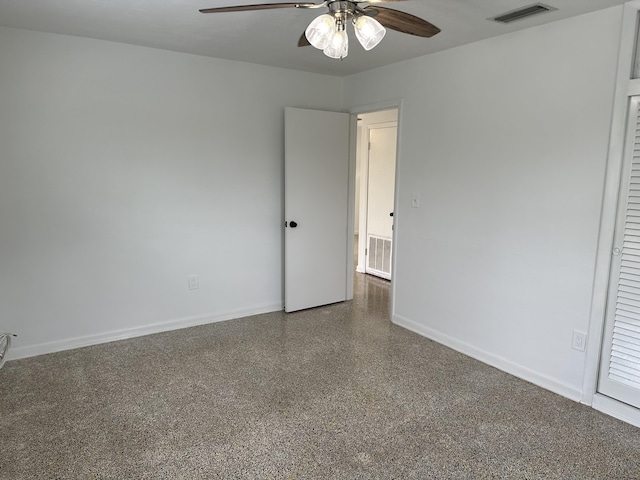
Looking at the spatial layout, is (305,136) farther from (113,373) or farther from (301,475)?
(301,475)

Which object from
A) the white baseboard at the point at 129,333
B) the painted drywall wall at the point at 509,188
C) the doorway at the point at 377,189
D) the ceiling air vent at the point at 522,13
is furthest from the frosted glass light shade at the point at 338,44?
the doorway at the point at 377,189

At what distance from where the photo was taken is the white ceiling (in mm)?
2393

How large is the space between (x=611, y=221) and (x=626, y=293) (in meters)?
0.43

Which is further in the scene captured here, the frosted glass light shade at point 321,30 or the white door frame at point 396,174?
the white door frame at point 396,174

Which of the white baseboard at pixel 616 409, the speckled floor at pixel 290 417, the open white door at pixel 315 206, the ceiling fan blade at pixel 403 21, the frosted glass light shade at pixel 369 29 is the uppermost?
the ceiling fan blade at pixel 403 21

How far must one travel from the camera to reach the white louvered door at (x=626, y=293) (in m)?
2.35

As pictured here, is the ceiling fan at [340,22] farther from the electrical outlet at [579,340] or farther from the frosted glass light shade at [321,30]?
the electrical outlet at [579,340]

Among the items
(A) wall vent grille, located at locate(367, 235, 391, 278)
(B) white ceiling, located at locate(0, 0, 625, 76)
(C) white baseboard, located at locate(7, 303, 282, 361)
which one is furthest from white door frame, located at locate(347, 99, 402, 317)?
(C) white baseboard, located at locate(7, 303, 282, 361)

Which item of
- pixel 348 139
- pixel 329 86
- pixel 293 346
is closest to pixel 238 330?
pixel 293 346

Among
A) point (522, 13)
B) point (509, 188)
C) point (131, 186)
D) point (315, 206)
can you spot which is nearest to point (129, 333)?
point (131, 186)

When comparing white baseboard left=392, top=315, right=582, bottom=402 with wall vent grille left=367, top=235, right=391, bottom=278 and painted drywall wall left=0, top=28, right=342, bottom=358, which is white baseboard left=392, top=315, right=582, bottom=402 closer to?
painted drywall wall left=0, top=28, right=342, bottom=358

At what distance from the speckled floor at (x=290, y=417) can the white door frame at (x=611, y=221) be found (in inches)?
3.9

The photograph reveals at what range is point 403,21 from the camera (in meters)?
1.90

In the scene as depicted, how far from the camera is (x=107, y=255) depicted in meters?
3.39
